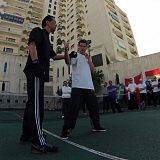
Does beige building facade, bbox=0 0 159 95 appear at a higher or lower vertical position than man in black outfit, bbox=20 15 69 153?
higher

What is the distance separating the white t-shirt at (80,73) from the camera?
171 inches

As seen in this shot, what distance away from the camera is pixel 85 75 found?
4398mm

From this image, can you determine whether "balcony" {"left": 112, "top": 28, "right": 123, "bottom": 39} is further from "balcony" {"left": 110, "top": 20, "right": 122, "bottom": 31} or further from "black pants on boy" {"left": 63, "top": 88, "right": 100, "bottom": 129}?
"black pants on boy" {"left": 63, "top": 88, "right": 100, "bottom": 129}

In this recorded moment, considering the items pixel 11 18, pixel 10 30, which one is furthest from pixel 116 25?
pixel 11 18

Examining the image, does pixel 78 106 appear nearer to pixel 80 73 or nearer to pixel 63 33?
pixel 80 73

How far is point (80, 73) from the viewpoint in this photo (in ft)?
14.4

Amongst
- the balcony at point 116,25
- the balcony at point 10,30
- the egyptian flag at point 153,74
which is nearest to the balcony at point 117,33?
the balcony at point 116,25

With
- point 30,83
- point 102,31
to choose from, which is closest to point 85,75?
point 30,83

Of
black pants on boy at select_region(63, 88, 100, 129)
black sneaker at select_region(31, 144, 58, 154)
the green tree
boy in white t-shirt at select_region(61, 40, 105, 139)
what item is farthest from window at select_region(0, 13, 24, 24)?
black sneaker at select_region(31, 144, 58, 154)

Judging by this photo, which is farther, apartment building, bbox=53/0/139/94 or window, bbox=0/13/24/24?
window, bbox=0/13/24/24

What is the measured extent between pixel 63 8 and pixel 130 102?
56924 mm

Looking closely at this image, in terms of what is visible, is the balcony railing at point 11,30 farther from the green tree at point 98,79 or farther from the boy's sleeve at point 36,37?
the boy's sleeve at point 36,37

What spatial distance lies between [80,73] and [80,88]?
283mm

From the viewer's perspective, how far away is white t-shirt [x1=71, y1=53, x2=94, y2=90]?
434 centimetres
